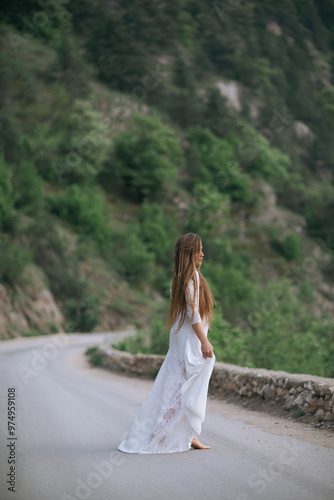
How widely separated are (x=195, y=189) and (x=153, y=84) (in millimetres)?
24252

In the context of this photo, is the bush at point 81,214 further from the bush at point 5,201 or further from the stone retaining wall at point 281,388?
the stone retaining wall at point 281,388

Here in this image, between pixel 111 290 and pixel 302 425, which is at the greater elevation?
pixel 302 425

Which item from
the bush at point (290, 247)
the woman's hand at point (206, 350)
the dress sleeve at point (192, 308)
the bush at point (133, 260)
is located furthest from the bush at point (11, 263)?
the bush at point (290, 247)

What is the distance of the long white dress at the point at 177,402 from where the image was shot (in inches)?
219

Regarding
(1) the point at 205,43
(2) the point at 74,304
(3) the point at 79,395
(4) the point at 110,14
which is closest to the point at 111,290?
(2) the point at 74,304

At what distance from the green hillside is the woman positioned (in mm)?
9544

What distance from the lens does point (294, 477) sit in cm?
456

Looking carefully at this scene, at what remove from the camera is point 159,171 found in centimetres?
7044

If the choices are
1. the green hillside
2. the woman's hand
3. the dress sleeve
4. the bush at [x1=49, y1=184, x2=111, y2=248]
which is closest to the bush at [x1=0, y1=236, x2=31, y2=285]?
the green hillside

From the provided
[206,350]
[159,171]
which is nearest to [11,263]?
[206,350]

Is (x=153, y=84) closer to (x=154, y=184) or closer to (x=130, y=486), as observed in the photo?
(x=154, y=184)

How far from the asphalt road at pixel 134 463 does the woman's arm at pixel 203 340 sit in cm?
98

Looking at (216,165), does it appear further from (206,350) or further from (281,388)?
(206,350)

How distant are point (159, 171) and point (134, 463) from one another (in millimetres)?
66402
